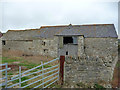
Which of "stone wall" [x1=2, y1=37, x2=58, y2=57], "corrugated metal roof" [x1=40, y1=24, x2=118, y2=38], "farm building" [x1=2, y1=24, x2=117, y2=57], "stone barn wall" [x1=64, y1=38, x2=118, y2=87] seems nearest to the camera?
"stone barn wall" [x1=64, y1=38, x2=118, y2=87]

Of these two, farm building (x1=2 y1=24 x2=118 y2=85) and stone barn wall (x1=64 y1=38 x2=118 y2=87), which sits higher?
farm building (x1=2 y1=24 x2=118 y2=85)

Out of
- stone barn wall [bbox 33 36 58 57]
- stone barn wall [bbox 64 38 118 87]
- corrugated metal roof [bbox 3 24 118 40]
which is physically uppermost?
corrugated metal roof [bbox 3 24 118 40]

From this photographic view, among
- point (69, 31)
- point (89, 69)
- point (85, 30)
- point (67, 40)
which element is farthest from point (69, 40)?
point (89, 69)

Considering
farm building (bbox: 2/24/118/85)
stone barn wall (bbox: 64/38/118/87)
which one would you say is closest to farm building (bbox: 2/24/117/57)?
farm building (bbox: 2/24/118/85)

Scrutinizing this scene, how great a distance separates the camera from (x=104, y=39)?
2031 centimetres

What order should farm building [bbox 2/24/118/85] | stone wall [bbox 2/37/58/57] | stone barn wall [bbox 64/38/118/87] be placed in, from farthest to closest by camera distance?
1. stone wall [bbox 2/37/58/57]
2. farm building [bbox 2/24/118/85]
3. stone barn wall [bbox 64/38/118/87]

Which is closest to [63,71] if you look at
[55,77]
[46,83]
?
[55,77]

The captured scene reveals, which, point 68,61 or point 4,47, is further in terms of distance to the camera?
point 4,47

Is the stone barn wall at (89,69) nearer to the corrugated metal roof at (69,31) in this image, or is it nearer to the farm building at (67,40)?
the farm building at (67,40)

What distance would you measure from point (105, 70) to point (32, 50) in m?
19.3

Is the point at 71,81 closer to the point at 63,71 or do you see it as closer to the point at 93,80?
the point at 63,71

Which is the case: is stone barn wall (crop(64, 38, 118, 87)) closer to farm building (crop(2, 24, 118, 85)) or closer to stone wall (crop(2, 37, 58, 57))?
farm building (crop(2, 24, 118, 85))

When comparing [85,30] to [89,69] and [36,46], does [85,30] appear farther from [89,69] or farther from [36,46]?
[89,69]

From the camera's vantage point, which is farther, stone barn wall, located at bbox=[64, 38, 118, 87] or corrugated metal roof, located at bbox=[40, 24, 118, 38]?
corrugated metal roof, located at bbox=[40, 24, 118, 38]
